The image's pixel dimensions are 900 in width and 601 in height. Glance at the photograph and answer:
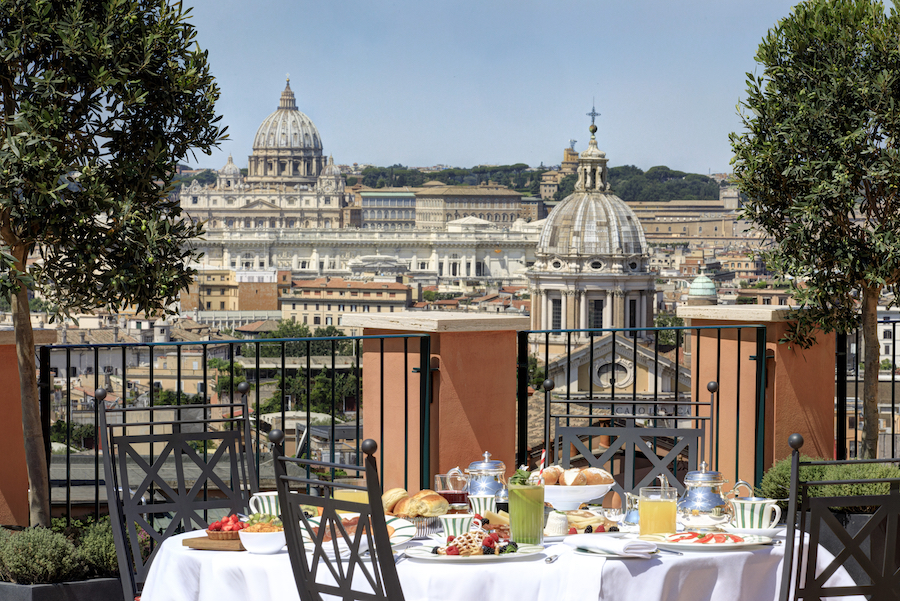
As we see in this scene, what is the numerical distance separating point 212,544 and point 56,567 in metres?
1.14

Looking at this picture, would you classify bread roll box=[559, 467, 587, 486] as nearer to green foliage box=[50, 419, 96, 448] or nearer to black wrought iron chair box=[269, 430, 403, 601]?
black wrought iron chair box=[269, 430, 403, 601]

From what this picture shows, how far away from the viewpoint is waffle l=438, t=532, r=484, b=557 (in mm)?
1968

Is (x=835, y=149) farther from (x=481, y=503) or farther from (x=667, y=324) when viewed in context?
(x=667, y=324)

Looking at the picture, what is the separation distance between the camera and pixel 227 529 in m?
2.12

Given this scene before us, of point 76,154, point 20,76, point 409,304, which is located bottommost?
point 409,304

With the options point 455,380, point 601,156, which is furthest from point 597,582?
point 601,156

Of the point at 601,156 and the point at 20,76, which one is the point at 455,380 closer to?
the point at 20,76

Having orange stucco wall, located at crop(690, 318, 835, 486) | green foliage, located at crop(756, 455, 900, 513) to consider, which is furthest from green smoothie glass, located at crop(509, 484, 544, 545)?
orange stucco wall, located at crop(690, 318, 835, 486)

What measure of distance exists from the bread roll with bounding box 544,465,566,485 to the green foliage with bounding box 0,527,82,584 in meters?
1.35

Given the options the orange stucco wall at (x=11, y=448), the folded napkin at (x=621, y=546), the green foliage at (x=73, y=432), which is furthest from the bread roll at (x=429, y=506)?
the orange stucco wall at (x=11, y=448)

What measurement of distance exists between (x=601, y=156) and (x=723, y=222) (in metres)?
74.8

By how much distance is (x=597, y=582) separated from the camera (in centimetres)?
192

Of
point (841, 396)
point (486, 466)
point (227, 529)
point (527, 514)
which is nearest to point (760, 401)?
point (841, 396)

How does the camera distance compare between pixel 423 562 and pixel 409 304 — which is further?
pixel 409 304
